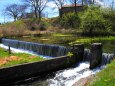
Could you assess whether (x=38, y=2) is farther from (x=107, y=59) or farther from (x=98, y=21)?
(x=107, y=59)

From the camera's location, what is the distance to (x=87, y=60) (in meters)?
Result: 24.8

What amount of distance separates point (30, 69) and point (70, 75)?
3253mm

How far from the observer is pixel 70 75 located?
20266mm

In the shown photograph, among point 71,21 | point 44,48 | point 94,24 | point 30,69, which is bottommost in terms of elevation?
point 30,69

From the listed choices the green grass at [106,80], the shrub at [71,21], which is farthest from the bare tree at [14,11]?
the green grass at [106,80]

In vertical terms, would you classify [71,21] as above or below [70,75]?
above

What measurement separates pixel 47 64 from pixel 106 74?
7.76 m

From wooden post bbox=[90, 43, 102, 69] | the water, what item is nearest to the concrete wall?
the water

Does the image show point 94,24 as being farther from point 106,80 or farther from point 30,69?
point 106,80

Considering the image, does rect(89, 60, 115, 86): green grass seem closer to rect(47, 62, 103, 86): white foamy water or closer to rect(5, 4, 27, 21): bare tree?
rect(47, 62, 103, 86): white foamy water

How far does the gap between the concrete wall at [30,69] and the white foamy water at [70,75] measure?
79 cm

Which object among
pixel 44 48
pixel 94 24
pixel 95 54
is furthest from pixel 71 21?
pixel 95 54

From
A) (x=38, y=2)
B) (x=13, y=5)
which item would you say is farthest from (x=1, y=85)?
(x=13, y=5)

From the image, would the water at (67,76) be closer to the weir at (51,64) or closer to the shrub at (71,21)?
the weir at (51,64)
